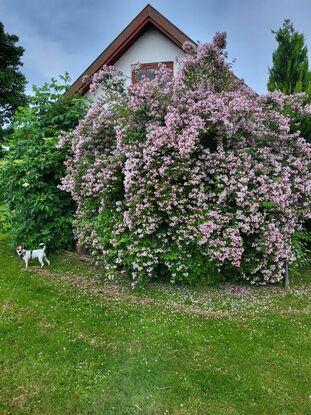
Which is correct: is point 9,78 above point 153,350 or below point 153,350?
above

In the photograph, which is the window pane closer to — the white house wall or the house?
the house

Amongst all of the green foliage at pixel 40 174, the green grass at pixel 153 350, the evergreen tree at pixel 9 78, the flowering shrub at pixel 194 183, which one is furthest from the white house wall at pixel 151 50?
the evergreen tree at pixel 9 78

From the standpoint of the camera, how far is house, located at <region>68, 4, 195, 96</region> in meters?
8.88

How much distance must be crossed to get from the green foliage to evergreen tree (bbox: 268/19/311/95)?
6364 millimetres

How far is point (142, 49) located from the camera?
938 centimetres

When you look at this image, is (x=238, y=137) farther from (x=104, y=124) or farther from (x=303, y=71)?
(x=303, y=71)

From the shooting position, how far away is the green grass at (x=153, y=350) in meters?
2.95

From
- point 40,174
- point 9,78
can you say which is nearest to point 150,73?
point 40,174

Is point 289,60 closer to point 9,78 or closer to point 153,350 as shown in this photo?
point 153,350

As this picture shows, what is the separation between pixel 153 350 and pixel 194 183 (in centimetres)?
251

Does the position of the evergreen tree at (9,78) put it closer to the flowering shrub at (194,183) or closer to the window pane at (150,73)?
the window pane at (150,73)

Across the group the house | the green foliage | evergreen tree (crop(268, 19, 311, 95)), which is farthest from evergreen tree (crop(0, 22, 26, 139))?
evergreen tree (crop(268, 19, 311, 95))

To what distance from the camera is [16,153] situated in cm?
751

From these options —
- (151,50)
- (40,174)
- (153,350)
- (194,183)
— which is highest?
(151,50)
